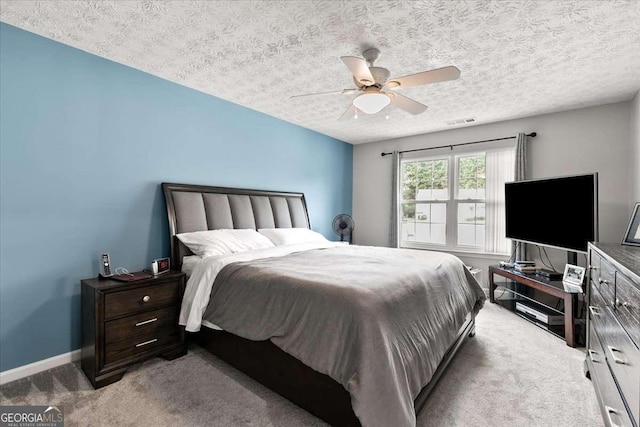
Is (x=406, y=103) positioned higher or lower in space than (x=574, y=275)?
higher

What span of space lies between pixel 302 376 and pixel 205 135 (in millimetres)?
A: 2713

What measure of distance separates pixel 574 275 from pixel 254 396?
11.0 ft

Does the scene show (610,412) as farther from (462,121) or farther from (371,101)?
(462,121)

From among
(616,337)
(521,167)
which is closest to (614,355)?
(616,337)

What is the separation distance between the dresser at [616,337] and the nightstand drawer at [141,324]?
273cm

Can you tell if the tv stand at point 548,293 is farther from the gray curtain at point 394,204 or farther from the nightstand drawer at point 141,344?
the nightstand drawer at point 141,344

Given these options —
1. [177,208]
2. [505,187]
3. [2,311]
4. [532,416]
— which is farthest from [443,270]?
[2,311]

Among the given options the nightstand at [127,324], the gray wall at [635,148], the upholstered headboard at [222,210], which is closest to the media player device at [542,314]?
the gray wall at [635,148]

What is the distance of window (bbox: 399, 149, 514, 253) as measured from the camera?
432 centimetres

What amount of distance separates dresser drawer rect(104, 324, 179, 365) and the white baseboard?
601mm

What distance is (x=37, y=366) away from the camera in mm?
2207

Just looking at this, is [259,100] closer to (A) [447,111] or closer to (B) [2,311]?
(A) [447,111]

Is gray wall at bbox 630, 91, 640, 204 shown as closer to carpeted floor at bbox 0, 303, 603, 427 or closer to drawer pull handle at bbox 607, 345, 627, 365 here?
carpeted floor at bbox 0, 303, 603, 427

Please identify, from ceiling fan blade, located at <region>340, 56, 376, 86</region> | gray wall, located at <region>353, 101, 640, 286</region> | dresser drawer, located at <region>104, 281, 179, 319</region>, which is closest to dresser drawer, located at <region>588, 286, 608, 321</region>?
gray wall, located at <region>353, 101, 640, 286</region>
